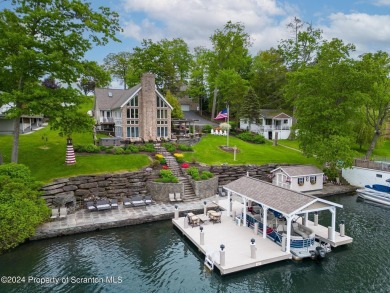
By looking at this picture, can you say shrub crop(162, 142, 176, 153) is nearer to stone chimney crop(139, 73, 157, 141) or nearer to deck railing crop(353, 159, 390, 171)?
stone chimney crop(139, 73, 157, 141)

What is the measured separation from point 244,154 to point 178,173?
38.6ft

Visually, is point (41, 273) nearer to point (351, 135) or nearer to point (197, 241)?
point (197, 241)

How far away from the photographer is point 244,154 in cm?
3891

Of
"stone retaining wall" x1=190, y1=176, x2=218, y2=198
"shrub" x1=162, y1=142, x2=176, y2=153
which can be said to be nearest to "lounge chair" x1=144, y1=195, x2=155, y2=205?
"stone retaining wall" x1=190, y1=176, x2=218, y2=198

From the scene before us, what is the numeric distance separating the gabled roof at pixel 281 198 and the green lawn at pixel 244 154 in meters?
12.7

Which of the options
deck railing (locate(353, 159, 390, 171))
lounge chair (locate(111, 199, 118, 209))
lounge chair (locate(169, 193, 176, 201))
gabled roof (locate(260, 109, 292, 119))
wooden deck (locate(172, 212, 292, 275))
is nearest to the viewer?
wooden deck (locate(172, 212, 292, 275))

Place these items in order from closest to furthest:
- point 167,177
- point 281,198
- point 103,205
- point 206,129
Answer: point 281,198
point 103,205
point 167,177
point 206,129

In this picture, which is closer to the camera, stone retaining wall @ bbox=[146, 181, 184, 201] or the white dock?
the white dock

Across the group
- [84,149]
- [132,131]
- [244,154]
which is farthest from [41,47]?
[244,154]

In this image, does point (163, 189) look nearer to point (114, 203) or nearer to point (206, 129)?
point (114, 203)

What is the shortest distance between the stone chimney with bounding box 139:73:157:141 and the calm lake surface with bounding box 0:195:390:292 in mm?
20571

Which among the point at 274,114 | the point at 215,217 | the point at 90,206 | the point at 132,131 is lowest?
the point at 215,217

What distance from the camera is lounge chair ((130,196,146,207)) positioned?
82.6 feet

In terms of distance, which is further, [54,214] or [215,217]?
[54,214]
